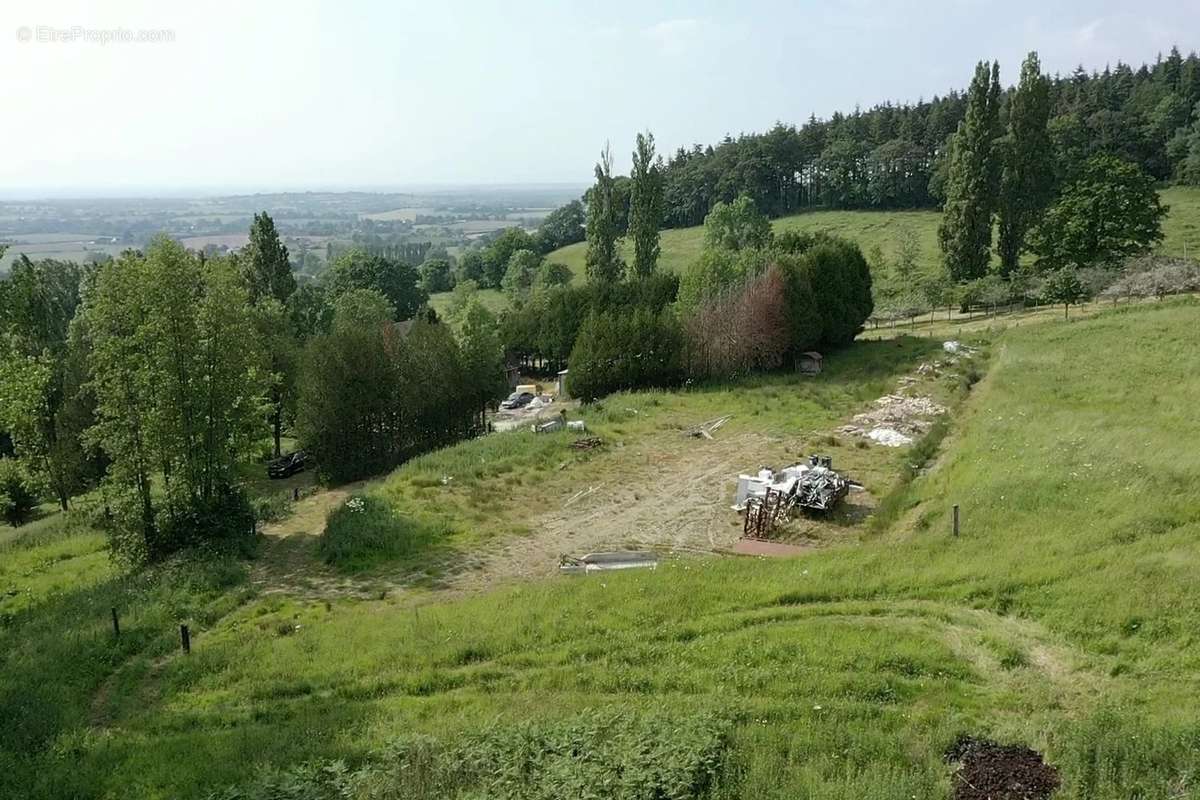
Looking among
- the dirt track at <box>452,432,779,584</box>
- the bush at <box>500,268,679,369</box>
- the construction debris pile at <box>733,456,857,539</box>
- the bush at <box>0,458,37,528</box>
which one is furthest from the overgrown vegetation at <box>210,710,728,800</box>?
the bush at <box>500,268,679,369</box>

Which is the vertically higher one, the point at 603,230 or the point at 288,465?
the point at 603,230

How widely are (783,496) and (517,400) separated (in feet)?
87.0

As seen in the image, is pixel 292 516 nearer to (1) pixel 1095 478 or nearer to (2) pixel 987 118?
(1) pixel 1095 478

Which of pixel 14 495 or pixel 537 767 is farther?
pixel 14 495

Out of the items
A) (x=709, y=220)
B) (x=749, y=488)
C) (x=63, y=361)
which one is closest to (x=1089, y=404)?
(x=749, y=488)

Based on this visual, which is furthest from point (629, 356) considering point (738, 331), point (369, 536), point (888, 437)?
point (369, 536)

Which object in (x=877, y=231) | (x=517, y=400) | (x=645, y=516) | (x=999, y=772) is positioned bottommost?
(x=517, y=400)

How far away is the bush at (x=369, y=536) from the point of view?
19.9 m

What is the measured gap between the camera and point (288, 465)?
34.8 meters

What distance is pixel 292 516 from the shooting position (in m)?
25.4

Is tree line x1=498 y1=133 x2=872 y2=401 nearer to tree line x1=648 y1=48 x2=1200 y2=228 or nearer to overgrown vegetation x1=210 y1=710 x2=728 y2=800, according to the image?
overgrown vegetation x1=210 y1=710 x2=728 y2=800

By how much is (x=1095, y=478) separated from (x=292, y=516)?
21.9 m

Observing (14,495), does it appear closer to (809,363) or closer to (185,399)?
(185,399)

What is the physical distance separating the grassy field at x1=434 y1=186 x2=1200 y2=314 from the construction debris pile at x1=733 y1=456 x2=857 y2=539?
1496 inches
